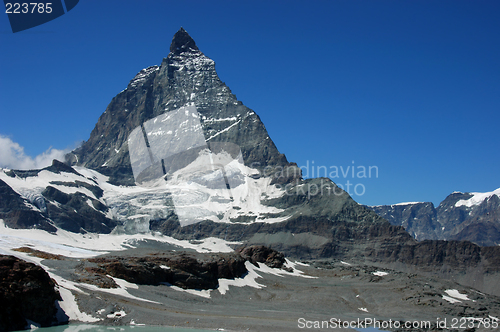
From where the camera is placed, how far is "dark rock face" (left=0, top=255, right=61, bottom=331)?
59.8m

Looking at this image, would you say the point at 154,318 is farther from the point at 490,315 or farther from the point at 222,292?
the point at 490,315

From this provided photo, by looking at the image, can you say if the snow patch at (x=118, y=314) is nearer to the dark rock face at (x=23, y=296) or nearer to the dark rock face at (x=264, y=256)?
the dark rock face at (x=23, y=296)

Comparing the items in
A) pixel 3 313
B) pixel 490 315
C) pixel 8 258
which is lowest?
pixel 490 315

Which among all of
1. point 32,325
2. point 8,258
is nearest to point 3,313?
point 32,325

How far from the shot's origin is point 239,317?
3191 inches

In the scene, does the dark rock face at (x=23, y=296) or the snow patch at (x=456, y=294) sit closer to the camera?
the dark rock face at (x=23, y=296)

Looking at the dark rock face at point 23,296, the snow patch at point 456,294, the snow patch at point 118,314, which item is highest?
the dark rock face at point 23,296

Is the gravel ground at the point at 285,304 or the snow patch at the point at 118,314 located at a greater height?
the snow patch at the point at 118,314

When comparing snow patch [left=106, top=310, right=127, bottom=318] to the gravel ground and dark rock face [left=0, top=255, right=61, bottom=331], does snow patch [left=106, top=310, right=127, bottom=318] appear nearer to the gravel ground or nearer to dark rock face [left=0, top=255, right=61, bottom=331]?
the gravel ground

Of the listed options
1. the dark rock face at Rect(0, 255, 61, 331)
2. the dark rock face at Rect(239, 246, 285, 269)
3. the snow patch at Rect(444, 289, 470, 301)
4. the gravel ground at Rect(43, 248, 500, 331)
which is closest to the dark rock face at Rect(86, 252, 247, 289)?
the gravel ground at Rect(43, 248, 500, 331)

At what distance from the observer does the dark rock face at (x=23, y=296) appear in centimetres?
5984

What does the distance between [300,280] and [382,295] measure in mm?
34841

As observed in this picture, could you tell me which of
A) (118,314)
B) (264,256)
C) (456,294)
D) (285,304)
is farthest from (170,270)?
(456,294)

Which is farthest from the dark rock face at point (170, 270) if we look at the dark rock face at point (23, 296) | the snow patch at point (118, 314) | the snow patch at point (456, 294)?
the snow patch at point (456, 294)
